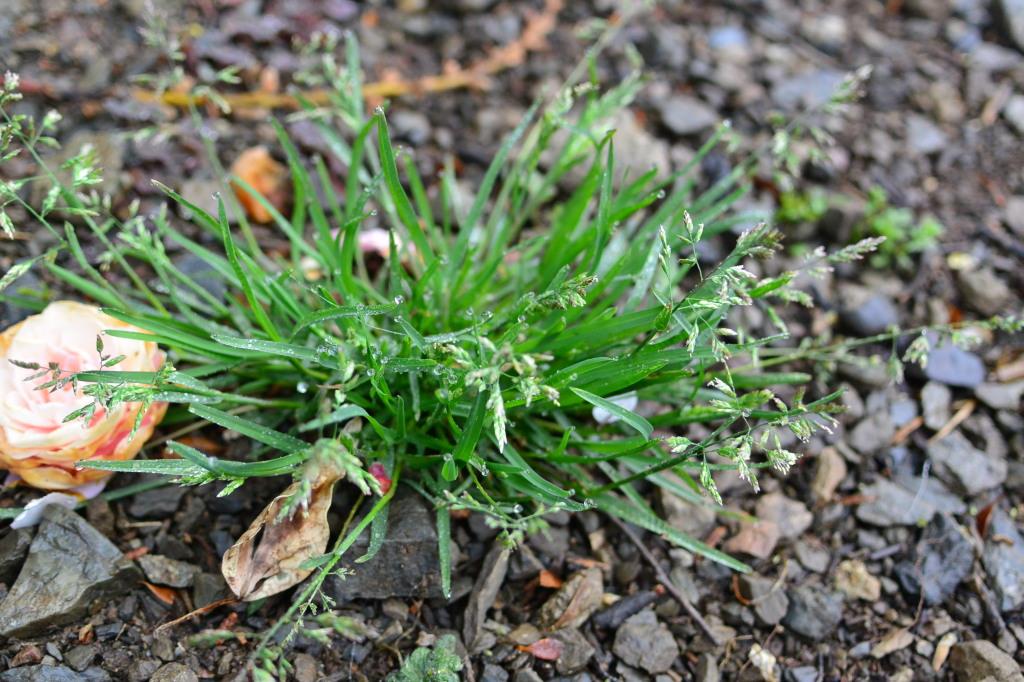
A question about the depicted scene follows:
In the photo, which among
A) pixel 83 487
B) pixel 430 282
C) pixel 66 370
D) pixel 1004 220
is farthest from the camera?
pixel 1004 220

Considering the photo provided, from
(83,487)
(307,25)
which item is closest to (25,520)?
(83,487)

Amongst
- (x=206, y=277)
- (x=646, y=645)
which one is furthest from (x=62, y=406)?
(x=646, y=645)

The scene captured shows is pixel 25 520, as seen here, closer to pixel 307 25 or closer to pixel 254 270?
pixel 254 270

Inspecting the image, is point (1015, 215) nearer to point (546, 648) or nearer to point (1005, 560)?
point (1005, 560)

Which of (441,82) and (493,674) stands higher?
(441,82)

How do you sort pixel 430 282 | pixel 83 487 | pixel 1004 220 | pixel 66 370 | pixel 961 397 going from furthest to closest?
pixel 1004 220 → pixel 961 397 → pixel 430 282 → pixel 83 487 → pixel 66 370

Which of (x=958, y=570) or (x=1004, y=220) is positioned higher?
(x=1004, y=220)

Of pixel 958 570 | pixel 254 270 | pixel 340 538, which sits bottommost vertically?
pixel 958 570
